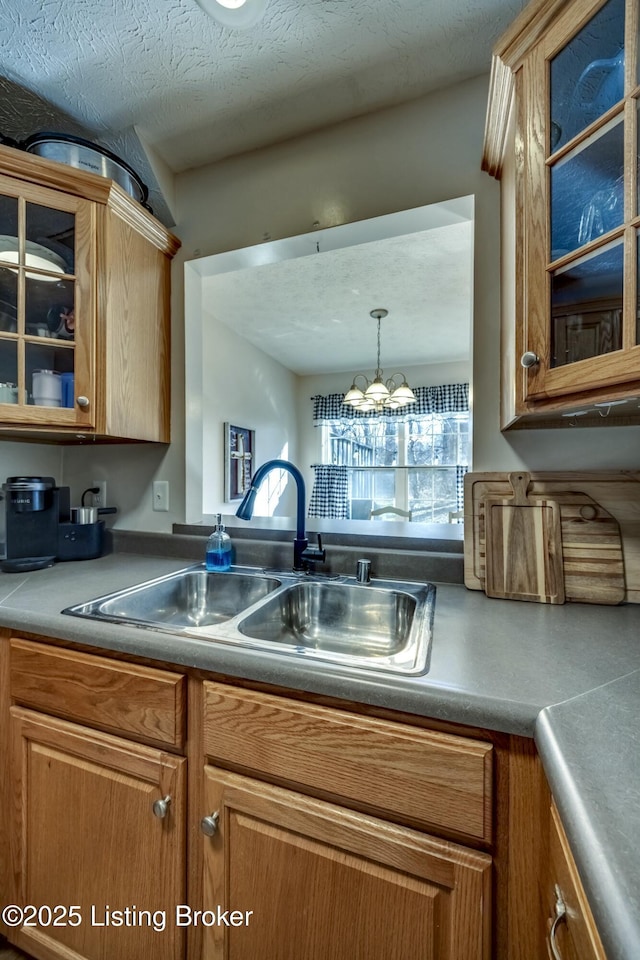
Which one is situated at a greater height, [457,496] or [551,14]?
[551,14]

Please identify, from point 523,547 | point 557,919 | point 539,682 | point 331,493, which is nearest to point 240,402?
point 331,493

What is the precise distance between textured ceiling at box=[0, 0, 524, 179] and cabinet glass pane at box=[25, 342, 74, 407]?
0.79 metres

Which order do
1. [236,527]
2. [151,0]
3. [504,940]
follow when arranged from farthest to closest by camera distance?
1. [236,527]
2. [151,0]
3. [504,940]

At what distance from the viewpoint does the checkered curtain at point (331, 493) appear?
4977 mm

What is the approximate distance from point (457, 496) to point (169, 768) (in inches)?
164

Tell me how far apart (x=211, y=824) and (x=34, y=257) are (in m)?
1.53

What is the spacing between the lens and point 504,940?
603 millimetres

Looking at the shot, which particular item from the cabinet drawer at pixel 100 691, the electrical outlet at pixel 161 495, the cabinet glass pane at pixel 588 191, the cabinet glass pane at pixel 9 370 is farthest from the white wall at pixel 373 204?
the cabinet drawer at pixel 100 691

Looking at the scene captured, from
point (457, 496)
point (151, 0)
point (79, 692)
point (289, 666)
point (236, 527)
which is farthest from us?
point (457, 496)

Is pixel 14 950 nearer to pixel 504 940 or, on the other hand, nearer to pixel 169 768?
pixel 169 768

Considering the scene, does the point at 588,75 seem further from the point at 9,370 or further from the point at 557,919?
the point at 9,370

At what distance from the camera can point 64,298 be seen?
1295 mm

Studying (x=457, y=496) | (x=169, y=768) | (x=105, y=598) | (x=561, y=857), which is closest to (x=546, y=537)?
(x=561, y=857)

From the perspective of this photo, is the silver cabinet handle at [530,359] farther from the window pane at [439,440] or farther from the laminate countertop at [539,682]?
the window pane at [439,440]
